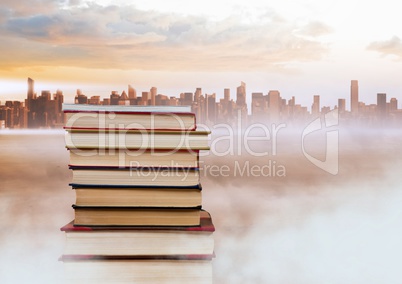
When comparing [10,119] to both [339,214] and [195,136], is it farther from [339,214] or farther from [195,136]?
[339,214]

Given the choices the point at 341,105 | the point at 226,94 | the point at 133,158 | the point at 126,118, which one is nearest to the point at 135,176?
the point at 133,158

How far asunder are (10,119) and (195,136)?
4.03 feet

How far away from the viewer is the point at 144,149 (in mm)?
1020

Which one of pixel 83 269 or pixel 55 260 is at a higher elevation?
pixel 83 269

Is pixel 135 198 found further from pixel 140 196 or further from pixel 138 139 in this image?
pixel 138 139

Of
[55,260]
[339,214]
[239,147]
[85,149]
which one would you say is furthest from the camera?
[239,147]

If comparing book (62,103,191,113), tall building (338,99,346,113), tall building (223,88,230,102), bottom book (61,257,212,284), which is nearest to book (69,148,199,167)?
book (62,103,191,113)

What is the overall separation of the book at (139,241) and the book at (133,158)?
6.3 inches

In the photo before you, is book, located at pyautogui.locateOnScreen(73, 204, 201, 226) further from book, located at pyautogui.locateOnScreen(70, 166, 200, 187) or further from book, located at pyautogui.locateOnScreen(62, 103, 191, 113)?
book, located at pyautogui.locateOnScreen(62, 103, 191, 113)

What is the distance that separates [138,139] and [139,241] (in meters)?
0.26

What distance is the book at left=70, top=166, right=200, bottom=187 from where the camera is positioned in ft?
3.33

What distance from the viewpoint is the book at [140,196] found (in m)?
1.02

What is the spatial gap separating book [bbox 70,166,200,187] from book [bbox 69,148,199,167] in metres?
0.01

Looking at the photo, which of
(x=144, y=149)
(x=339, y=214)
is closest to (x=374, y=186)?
(x=339, y=214)
